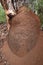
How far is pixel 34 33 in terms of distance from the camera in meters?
0.60

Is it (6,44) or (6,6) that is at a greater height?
(6,6)

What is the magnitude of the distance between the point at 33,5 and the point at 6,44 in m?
0.41

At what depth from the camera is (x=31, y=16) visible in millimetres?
597

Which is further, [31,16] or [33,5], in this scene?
[33,5]

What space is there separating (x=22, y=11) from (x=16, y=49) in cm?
14

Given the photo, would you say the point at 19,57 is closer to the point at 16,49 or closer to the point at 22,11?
the point at 16,49

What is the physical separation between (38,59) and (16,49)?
0.09 metres

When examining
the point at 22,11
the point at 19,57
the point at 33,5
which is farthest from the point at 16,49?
the point at 33,5

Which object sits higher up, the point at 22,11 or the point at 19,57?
the point at 22,11

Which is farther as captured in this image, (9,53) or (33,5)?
(33,5)

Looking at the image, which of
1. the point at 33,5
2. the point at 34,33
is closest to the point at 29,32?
the point at 34,33

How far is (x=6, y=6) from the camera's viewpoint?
588 mm

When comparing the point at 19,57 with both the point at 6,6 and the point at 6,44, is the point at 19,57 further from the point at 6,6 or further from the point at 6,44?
the point at 6,6

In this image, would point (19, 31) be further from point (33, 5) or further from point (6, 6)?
point (33, 5)
